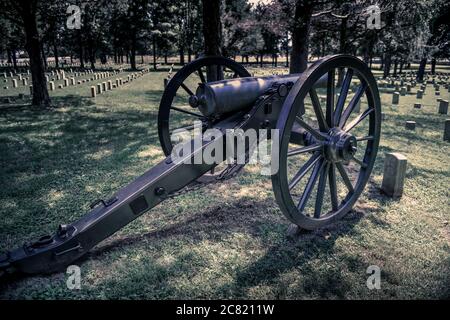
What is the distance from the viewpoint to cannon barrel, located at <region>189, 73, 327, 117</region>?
10.4 ft

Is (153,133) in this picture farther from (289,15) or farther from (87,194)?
(289,15)

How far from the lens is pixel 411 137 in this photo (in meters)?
7.73

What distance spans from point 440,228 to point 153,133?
5.85m

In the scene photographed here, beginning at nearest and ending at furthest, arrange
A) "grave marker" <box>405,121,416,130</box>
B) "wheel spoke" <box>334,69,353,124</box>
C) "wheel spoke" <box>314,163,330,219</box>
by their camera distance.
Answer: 1. "wheel spoke" <box>314,163,330,219</box>
2. "wheel spoke" <box>334,69,353,124</box>
3. "grave marker" <box>405,121,416,130</box>

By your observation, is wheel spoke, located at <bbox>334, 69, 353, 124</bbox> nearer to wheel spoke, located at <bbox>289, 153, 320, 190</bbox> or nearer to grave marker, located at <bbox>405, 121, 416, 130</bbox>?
wheel spoke, located at <bbox>289, 153, 320, 190</bbox>

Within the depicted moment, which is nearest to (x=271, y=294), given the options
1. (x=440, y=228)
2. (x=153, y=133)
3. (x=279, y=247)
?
(x=279, y=247)

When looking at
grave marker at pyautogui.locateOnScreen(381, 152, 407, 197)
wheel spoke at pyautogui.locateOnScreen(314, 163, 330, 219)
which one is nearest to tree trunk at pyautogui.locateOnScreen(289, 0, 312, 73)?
grave marker at pyautogui.locateOnScreen(381, 152, 407, 197)

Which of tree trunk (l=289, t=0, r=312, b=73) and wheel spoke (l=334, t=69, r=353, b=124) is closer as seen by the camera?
wheel spoke (l=334, t=69, r=353, b=124)

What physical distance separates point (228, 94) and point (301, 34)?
9.28m

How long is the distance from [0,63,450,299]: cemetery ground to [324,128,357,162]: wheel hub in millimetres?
768

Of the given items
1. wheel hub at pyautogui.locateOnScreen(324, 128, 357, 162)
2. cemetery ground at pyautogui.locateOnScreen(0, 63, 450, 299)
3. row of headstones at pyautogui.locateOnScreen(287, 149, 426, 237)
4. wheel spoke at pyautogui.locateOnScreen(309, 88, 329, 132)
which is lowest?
cemetery ground at pyautogui.locateOnScreen(0, 63, 450, 299)

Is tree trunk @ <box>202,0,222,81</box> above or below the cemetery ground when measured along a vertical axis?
above

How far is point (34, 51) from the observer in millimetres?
10859

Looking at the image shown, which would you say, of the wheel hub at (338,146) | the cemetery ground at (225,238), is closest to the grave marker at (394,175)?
the cemetery ground at (225,238)
